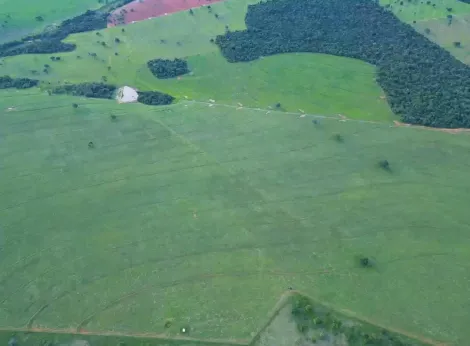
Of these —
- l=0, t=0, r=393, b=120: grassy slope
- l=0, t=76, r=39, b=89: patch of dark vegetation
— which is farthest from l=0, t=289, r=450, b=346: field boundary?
l=0, t=76, r=39, b=89: patch of dark vegetation

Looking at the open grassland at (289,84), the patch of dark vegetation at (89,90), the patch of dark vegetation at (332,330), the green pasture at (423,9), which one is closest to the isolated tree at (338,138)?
the open grassland at (289,84)

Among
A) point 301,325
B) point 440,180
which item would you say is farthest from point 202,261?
point 440,180

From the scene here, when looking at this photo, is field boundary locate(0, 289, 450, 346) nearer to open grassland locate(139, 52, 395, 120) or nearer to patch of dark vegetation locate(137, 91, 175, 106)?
open grassland locate(139, 52, 395, 120)

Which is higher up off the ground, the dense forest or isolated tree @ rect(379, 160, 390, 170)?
the dense forest

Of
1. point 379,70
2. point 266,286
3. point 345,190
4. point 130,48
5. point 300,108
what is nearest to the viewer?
point 266,286

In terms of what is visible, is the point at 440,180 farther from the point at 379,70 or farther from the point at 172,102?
the point at 172,102
